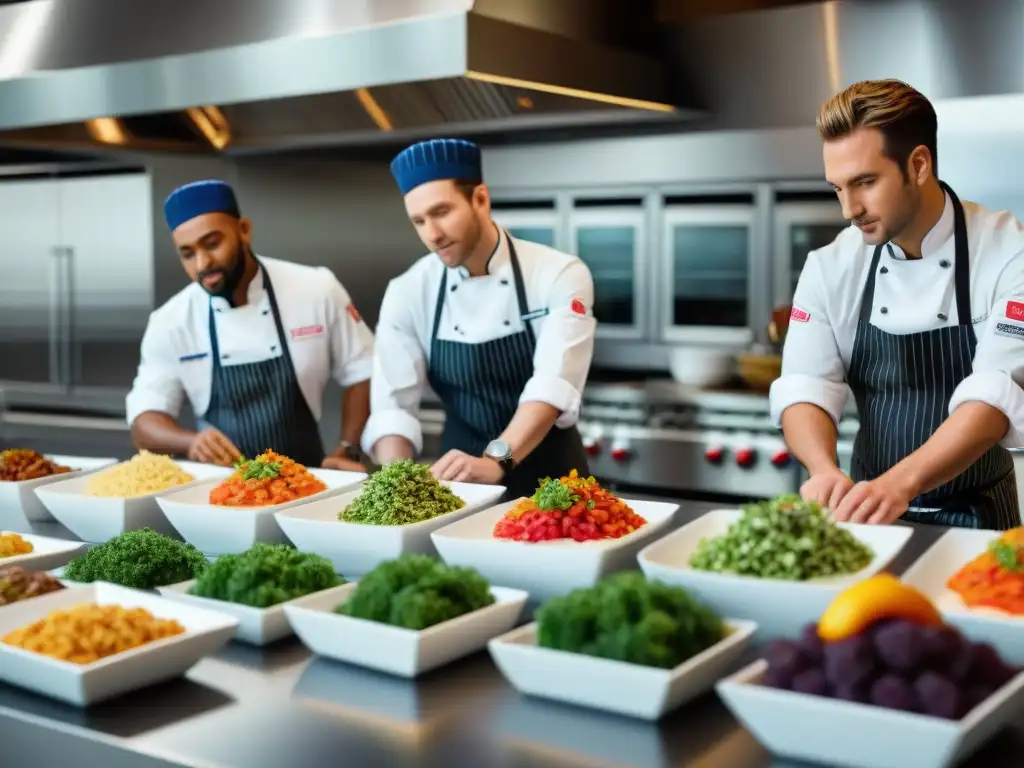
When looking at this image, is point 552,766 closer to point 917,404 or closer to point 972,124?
point 917,404

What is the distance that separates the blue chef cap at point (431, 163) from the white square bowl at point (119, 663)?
1494 millimetres

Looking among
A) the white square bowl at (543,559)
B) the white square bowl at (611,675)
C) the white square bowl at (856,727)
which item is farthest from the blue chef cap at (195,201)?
the white square bowl at (856,727)

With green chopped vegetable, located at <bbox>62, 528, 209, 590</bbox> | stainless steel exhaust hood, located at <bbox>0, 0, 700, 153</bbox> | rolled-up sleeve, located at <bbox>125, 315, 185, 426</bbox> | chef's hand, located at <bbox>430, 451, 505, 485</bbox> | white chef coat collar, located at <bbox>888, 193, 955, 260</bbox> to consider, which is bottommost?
green chopped vegetable, located at <bbox>62, 528, 209, 590</bbox>

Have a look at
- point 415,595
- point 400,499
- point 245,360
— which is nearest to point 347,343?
point 245,360

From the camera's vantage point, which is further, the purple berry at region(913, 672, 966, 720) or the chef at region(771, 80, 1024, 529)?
the chef at region(771, 80, 1024, 529)

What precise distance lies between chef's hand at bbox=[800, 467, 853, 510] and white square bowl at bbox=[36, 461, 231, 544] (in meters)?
1.17

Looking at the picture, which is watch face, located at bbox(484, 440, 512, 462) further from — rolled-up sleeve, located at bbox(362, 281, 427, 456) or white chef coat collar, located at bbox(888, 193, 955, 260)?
white chef coat collar, located at bbox(888, 193, 955, 260)

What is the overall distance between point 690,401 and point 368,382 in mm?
1232

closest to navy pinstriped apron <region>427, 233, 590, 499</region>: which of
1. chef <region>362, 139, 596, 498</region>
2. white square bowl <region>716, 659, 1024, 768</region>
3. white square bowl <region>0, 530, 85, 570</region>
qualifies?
chef <region>362, 139, 596, 498</region>

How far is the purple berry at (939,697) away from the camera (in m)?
1.11

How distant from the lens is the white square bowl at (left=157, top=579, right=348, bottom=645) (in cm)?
157

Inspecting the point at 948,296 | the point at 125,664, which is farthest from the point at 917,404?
the point at 125,664

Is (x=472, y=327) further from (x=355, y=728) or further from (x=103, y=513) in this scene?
(x=355, y=728)

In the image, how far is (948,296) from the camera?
8.04ft
